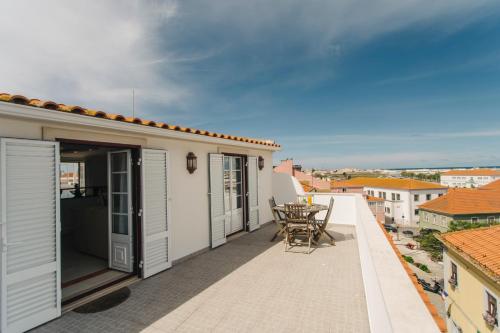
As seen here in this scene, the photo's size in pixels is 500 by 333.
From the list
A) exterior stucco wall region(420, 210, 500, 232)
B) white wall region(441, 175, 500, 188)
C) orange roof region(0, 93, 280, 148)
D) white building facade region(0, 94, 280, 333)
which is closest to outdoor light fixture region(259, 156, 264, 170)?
white building facade region(0, 94, 280, 333)

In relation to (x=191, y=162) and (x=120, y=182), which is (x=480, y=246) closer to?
(x=191, y=162)

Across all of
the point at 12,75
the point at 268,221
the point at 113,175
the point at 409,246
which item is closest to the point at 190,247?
the point at 113,175

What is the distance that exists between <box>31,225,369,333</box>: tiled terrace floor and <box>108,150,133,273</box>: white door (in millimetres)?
701

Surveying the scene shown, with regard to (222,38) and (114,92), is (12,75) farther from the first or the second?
(222,38)

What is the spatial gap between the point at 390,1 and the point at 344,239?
636 centimetres

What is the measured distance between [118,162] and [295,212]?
3.74 meters

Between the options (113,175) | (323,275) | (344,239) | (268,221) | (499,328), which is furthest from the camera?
→ (268,221)

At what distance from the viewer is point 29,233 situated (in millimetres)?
2701

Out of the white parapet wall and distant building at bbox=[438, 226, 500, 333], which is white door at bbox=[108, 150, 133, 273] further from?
distant building at bbox=[438, 226, 500, 333]

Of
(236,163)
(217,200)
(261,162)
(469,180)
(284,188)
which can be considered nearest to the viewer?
(217,200)

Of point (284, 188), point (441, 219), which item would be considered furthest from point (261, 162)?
point (441, 219)

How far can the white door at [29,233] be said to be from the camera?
251cm

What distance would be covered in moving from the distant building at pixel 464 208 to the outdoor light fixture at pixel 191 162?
104 ft

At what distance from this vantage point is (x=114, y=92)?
8461mm
